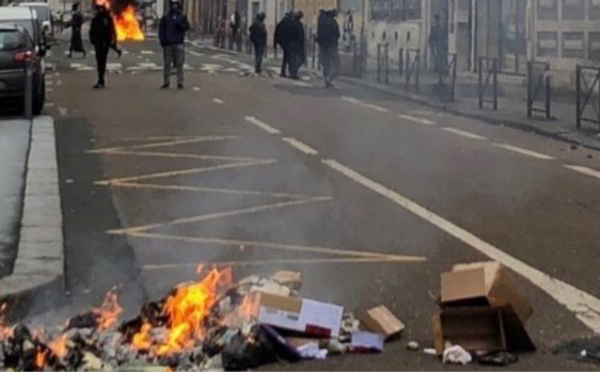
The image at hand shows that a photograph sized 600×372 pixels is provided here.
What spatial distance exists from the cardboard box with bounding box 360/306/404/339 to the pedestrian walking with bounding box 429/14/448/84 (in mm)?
19936

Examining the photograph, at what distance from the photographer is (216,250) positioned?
27.6ft

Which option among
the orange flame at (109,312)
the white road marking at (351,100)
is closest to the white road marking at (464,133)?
the white road marking at (351,100)

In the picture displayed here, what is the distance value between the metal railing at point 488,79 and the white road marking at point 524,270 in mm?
9114

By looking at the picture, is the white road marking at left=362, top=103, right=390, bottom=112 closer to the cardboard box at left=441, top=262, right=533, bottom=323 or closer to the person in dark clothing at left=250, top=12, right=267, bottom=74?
the person in dark clothing at left=250, top=12, right=267, bottom=74

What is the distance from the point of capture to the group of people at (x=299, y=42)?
91.5 ft

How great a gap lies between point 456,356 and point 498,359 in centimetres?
19

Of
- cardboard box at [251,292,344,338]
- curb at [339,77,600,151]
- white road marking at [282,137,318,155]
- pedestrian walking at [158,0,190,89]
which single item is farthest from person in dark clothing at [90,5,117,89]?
cardboard box at [251,292,344,338]

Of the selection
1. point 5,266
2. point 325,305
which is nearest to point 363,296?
point 325,305

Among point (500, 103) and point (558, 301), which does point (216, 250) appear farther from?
point (500, 103)

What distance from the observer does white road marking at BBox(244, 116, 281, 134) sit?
16.0 meters

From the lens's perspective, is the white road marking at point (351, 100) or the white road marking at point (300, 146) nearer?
the white road marking at point (300, 146)

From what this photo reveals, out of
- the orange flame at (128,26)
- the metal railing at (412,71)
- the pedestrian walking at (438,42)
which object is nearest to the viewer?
the metal railing at (412,71)

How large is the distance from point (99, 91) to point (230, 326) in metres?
17.4

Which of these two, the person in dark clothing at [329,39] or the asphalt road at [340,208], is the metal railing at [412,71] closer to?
the person in dark clothing at [329,39]
